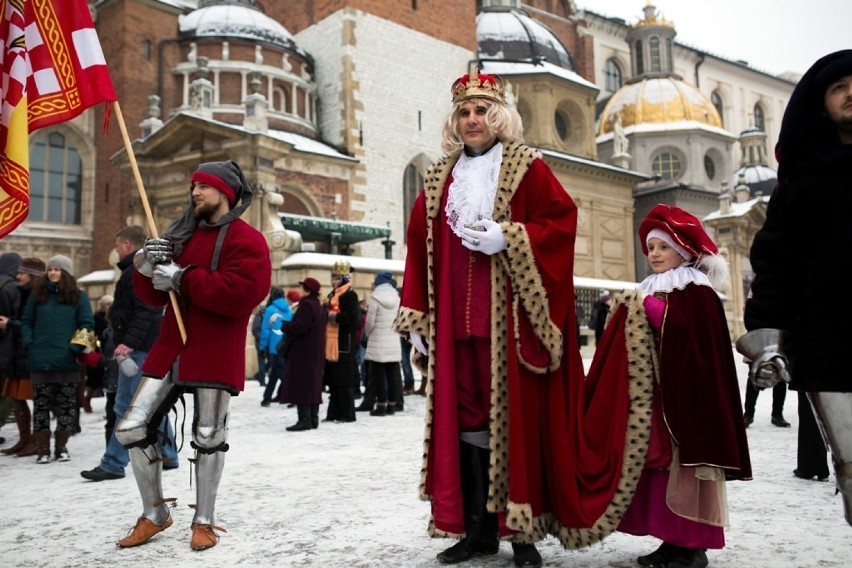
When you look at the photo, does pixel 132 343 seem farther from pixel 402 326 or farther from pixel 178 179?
pixel 178 179

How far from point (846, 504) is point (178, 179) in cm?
1908

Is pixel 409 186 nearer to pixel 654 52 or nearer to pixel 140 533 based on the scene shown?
pixel 654 52

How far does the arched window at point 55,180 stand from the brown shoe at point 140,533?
1018 inches

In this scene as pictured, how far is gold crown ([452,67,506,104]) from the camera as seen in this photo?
373 cm

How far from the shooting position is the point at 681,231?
3660mm

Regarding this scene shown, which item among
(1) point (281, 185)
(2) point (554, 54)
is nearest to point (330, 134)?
(1) point (281, 185)

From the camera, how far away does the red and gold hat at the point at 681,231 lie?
3648 mm

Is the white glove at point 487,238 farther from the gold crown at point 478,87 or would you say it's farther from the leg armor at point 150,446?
the leg armor at point 150,446

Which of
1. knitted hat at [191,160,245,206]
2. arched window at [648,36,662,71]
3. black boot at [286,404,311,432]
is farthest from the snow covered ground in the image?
arched window at [648,36,662,71]

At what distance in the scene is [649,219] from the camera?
3.73 metres

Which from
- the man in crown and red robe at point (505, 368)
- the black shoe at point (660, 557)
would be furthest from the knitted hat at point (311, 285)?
the black shoe at point (660, 557)

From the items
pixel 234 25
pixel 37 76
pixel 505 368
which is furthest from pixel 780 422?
pixel 234 25

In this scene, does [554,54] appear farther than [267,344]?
Yes

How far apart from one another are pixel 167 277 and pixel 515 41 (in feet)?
110
